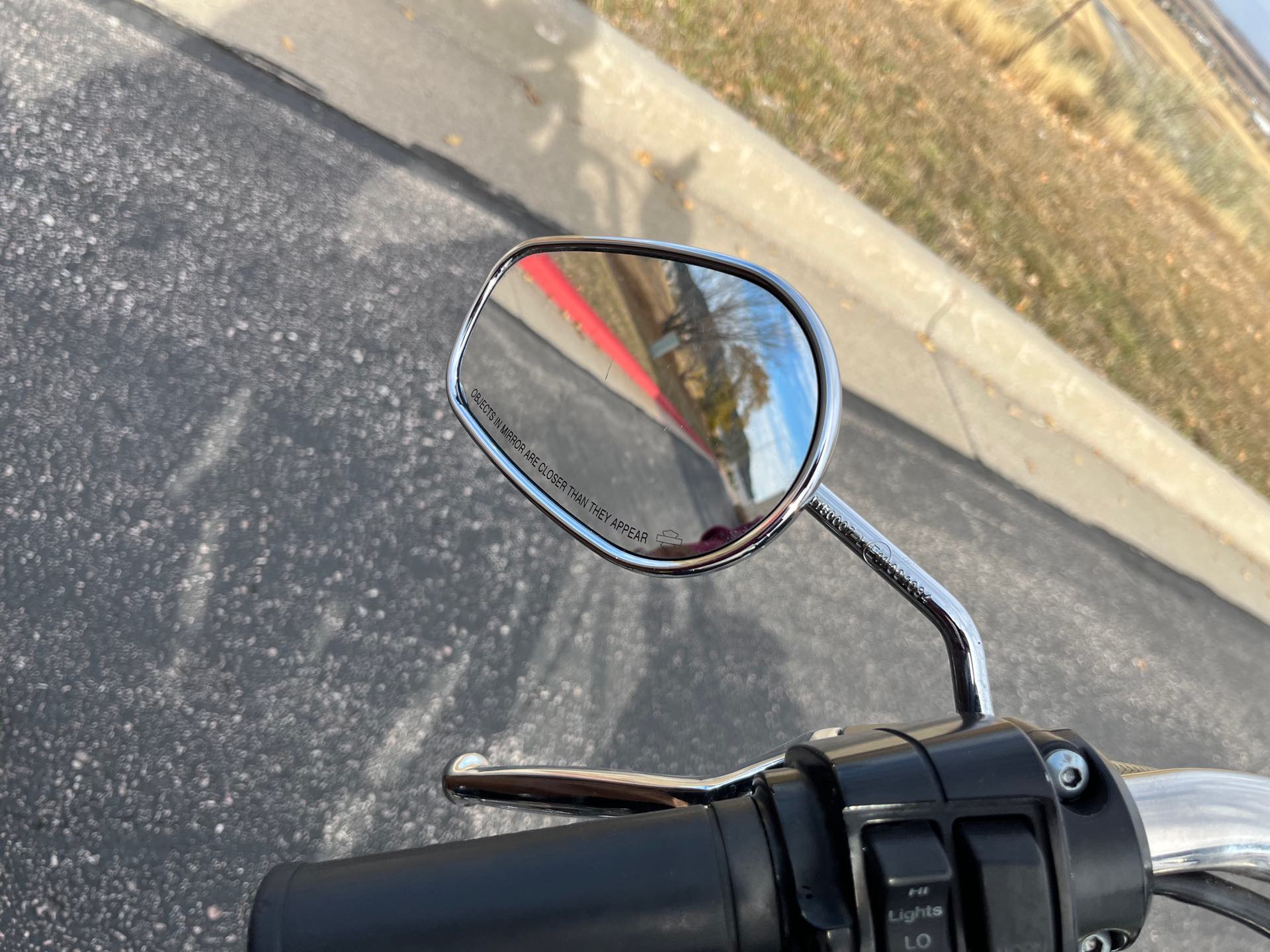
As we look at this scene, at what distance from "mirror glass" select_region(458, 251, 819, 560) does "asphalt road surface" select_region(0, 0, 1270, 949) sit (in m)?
1.41

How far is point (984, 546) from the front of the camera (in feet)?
11.8

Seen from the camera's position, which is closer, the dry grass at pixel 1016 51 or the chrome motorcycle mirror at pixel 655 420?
the chrome motorcycle mirror at pixel 655 420

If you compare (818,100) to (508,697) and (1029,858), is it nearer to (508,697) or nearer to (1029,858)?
(508,697)

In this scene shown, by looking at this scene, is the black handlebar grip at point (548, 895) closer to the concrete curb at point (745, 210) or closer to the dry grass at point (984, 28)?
the concrete curb at point (745, 210)

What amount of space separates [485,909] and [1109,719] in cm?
339

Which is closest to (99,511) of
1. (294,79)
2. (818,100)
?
(294,79)

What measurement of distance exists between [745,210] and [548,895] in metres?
3.83

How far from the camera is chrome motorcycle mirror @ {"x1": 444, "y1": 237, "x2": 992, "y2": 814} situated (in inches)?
42.4

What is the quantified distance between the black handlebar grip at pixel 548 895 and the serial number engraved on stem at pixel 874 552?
0.49 m

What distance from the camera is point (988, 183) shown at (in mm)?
5188

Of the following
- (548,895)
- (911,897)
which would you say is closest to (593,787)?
(548,895)

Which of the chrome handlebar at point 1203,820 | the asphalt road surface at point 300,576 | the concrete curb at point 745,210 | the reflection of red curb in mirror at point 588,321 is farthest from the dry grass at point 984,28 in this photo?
the chrome handlebar at point 1203,820

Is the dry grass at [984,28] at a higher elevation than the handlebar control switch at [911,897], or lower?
higher

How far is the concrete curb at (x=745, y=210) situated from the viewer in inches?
144
